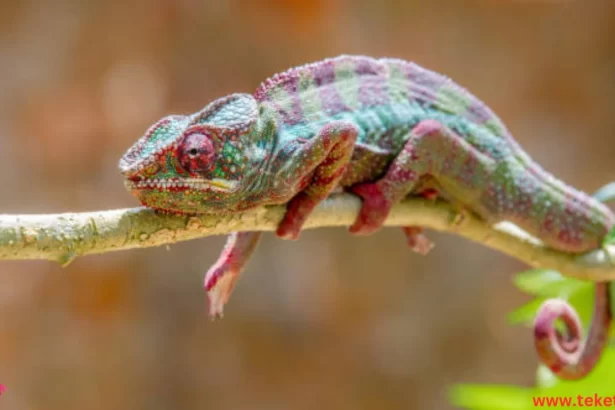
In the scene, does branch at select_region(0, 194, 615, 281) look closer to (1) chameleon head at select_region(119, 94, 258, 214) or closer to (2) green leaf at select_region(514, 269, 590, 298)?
(1) chameleon head at select_region(119, 94, 258, 214)

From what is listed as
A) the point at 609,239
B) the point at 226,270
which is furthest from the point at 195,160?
the point at 609,239

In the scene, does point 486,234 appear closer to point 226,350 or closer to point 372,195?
point 372,195

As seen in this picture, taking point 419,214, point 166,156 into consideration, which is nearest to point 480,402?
point 419,214

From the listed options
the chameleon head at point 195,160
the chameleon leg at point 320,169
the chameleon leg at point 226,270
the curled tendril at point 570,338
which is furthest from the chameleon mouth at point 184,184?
the curled tendril at point 570,338

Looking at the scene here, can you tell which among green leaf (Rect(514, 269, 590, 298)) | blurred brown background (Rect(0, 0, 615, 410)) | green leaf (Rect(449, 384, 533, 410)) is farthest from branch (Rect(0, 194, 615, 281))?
blurred brown background (Rect(0, 0, 615, 410))

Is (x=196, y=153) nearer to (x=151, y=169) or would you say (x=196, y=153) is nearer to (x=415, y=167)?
(x=151, y=169)

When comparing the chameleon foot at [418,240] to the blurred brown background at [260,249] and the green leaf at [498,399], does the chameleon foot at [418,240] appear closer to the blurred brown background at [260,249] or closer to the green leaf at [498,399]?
the green leaf at [498,399]
